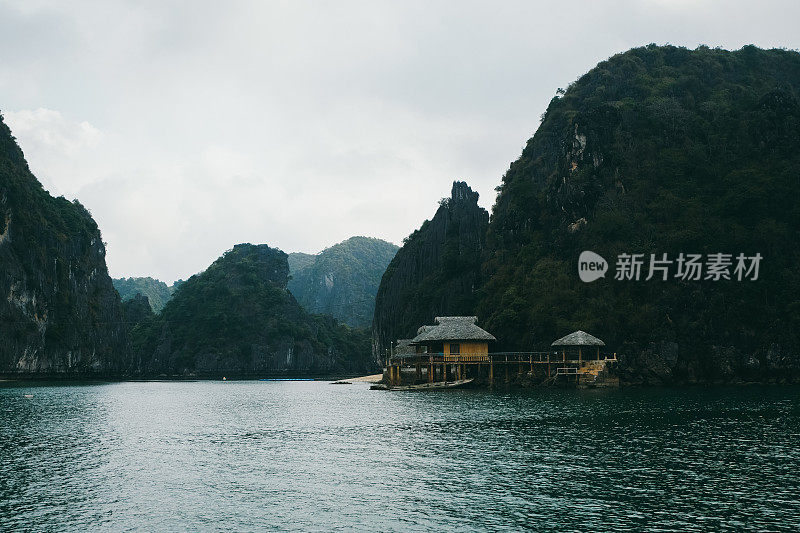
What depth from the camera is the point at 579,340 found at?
76750 millimetres

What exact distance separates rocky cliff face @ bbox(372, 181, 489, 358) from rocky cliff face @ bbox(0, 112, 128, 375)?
65443 mm

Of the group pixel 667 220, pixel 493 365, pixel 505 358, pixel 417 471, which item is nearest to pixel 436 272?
pixel 505 358

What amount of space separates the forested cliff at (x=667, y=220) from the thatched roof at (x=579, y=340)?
15.3ft

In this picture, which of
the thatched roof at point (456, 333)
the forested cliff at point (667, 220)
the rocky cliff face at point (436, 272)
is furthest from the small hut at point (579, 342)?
the rocky cliff face at point (436, 272)

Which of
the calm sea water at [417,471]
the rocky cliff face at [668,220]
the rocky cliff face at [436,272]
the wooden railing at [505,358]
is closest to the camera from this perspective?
the calm sea water at [417,471]

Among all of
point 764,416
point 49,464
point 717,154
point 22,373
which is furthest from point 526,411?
point 22,373

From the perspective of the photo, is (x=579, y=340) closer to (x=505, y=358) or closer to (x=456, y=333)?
(x=505, y=358)

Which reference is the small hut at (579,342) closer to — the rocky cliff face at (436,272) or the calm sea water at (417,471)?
the calm sea water at (417,471)

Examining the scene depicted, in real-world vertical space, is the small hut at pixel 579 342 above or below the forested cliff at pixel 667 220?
below

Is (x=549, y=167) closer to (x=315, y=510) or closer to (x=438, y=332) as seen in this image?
(x=438, y=332)

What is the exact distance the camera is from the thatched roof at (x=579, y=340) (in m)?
76.3

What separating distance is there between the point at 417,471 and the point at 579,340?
5312cm

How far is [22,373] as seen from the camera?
12362 centimetres

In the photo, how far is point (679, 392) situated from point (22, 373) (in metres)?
116
